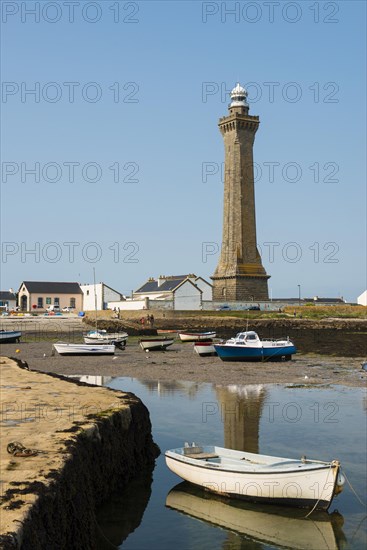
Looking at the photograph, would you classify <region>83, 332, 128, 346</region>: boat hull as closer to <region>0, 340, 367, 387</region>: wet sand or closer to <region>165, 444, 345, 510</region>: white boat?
<region>0, 340, 367, 387</region>: wet sand

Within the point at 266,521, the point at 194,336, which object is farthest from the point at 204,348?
the point at 266,521

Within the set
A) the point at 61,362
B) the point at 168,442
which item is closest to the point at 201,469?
the point at 168,442

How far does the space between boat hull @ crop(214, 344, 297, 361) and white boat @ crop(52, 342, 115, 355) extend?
969cm

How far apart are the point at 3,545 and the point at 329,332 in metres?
83.2

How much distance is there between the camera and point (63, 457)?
13.4 metres

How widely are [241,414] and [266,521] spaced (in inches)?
458

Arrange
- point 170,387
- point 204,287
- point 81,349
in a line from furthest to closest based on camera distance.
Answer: point 204,287
point 81,349
point 170,387

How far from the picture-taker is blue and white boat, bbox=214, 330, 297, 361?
151 ft

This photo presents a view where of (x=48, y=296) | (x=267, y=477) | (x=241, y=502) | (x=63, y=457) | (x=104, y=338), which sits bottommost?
(x=241, y=502)

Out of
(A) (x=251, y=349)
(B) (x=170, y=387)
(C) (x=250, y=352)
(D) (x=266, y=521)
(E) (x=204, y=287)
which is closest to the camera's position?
(D) (x=266, y=521)

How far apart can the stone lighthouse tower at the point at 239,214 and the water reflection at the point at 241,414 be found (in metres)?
58.5

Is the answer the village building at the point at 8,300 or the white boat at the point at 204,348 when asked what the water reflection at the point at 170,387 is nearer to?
the white boat at the point at 204,348

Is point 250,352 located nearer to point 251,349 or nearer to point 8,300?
point 251,349

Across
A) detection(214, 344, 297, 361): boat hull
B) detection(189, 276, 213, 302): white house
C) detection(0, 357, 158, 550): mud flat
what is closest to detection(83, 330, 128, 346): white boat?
detection(214, 344, 297, 361): boat hull
